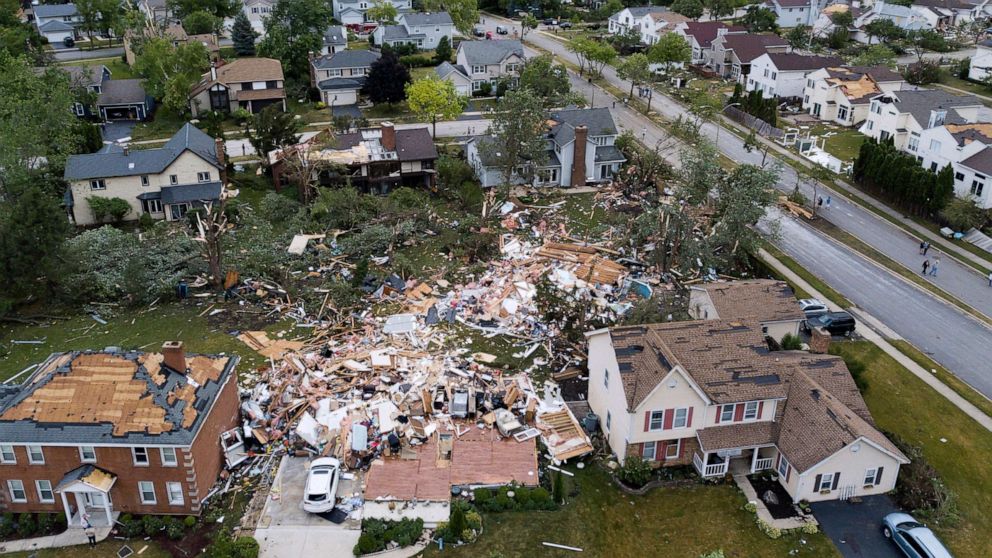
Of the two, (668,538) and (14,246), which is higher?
(14,246)

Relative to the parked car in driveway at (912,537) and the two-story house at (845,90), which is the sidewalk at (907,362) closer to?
the parked car in driveway at (912,537)

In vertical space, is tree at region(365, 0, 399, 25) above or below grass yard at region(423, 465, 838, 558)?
above

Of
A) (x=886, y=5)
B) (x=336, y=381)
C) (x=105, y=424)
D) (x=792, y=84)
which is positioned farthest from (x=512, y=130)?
(x=886, y=5)

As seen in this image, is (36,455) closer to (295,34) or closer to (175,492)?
(175,492)

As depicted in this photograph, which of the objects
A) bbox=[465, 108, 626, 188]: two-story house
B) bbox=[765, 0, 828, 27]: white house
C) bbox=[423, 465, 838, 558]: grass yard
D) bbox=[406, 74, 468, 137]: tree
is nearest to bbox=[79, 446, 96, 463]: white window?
bbox=[423, 465, 838, 558]: grass yard

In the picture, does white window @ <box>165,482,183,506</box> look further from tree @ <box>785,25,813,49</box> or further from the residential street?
tree @ <box>785,25,813,49</box>

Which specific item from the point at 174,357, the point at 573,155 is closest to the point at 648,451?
the point at 174,357

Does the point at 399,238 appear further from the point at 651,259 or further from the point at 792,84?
the point at 792,84
